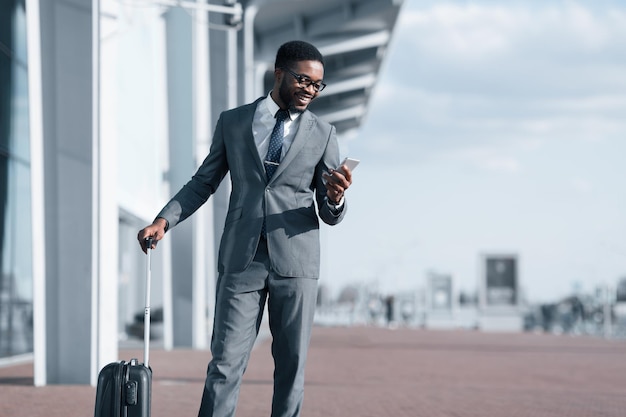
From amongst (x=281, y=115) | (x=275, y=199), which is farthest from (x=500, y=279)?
(x=275, y=199)

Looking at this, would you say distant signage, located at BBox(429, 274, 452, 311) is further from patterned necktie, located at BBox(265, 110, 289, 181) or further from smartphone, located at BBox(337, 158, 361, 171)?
smartphone, located at BBox(337, 158, 361, 171)

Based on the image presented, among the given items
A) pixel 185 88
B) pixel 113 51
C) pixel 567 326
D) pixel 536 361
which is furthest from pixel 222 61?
pixel 567 326

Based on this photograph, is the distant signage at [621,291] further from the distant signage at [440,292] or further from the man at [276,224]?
the man at [276,224]

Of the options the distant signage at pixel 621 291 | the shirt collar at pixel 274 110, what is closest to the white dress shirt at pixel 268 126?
the shirt collar at pixel 274 110

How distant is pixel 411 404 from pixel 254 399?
140 centimetres

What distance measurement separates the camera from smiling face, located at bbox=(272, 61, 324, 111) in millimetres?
4719

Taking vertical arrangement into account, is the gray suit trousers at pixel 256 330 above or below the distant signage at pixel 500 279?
above

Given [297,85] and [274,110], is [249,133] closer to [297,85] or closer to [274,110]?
[274,110]

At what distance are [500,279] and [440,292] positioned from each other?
6.30m

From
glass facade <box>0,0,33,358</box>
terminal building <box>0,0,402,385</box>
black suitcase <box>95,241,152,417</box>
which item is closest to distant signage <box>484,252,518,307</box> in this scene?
terminal building <box>0,0,402,385</box>

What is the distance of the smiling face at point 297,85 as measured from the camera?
15.5ft

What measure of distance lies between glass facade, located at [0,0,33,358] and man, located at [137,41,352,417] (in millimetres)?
13077

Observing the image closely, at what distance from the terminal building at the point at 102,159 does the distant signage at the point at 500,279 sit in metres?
13.2

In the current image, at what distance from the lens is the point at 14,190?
1806 cm
